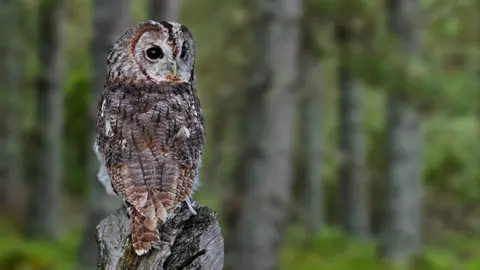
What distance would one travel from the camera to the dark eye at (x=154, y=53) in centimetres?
454

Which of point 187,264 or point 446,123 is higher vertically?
point 446,123

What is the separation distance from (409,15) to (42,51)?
8.74 m

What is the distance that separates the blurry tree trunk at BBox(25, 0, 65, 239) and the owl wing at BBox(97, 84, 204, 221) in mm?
16531

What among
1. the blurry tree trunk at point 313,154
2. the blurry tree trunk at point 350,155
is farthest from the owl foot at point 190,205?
the blurry tree trunk at point 313,154

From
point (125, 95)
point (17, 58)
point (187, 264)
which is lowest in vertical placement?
point (187, 264)

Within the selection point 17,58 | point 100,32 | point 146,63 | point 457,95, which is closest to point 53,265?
point 100,32

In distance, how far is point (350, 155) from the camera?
942 inches

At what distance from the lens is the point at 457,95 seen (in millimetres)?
15367

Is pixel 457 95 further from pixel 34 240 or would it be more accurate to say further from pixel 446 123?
pixel 446 123

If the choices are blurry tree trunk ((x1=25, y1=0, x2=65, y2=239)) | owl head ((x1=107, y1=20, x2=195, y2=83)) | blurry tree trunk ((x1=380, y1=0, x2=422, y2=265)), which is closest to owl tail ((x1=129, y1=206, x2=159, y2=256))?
owl head ((x1=107, y1=20, x2=195, y2=83))

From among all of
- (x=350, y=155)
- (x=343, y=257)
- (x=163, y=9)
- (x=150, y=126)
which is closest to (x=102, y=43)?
(x=163, y=9)

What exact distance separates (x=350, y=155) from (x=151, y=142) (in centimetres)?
2011

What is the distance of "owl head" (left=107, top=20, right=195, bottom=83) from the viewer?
4.46 m

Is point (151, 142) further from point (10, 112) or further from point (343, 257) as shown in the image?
point (10, 112)
